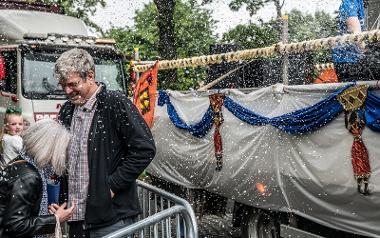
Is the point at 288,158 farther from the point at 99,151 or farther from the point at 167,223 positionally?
the point at 99,151

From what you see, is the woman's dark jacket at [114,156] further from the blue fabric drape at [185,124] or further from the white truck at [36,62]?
the white truck at [36,62]

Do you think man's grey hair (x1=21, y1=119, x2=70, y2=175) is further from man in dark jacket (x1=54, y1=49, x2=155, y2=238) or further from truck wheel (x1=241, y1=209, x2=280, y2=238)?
truck wheel (x1=241, y1=209, x2=280, y2=238)

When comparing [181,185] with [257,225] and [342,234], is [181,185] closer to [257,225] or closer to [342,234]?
[257,225]

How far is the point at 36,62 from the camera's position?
11875mm

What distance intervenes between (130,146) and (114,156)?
6.0 inches

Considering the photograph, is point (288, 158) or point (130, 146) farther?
point (288, 158)

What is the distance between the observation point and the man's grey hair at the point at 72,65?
3674mm

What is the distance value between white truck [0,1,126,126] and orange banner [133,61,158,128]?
2.97m

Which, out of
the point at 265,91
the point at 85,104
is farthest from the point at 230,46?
the point at 85,104

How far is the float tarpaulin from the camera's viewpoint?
4.86 m

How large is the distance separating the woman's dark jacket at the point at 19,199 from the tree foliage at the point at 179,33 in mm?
→ 14634

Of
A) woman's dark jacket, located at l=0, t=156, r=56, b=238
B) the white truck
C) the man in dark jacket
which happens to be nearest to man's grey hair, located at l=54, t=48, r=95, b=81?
the man in dark jacket

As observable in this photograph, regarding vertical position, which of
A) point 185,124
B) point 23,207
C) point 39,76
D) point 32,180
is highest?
point 39,76

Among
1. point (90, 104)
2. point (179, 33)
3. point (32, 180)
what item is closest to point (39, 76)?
point (90, 104)
